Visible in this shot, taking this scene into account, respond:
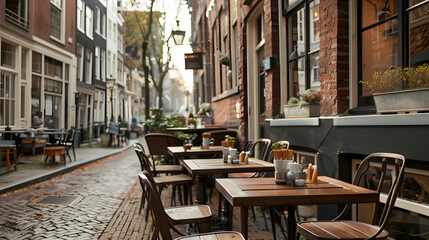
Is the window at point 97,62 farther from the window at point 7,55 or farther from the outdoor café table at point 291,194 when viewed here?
the outdoor café table at point 291,194

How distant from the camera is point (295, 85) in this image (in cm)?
534

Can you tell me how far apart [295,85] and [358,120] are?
204cm

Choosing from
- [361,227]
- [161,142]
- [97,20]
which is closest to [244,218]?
[361,227]

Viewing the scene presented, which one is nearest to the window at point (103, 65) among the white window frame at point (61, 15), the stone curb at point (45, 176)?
the white window frame at point (61, 15)

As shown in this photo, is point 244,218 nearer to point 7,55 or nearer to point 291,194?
point 291,194

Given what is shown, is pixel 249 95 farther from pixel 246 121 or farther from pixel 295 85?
pixel 295 85

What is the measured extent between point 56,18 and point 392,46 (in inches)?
474

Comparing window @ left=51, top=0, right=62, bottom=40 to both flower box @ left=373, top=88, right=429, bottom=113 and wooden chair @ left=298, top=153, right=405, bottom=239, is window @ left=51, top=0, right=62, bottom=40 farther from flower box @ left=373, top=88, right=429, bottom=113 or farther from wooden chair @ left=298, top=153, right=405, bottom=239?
wooden chair @ left=298, top=153, right=405, bottom=239

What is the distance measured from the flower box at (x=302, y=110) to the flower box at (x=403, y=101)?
1304mm

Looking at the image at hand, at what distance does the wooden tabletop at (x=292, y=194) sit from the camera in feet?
7.54

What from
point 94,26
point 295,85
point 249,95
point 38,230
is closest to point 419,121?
point 295,85

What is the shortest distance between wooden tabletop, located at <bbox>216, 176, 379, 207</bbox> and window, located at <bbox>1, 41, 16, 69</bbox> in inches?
385

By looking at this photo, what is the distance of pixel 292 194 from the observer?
237 centimetres

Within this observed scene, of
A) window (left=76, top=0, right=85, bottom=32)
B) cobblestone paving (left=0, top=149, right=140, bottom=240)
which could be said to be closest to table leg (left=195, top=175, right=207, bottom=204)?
cobblestone paving (left=0, top=149, right=140, bottom=240)
